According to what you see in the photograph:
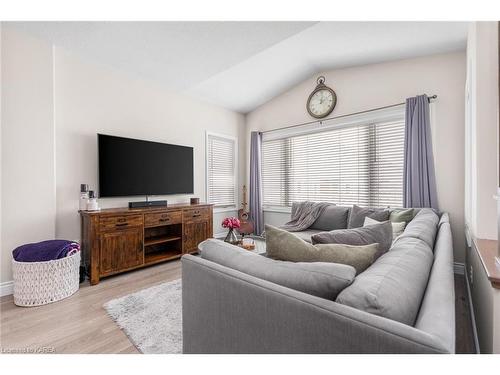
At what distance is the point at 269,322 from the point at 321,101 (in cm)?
385

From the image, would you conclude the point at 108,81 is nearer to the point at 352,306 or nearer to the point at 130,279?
the point at 130,279

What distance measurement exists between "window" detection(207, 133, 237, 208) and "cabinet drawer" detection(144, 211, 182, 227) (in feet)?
3.59

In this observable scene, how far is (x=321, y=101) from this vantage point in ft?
13.3

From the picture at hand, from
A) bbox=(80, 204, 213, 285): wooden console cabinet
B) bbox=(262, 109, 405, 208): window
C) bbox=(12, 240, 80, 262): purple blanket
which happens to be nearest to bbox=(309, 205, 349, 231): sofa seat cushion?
bbox=(262, 109, 405, 208): window

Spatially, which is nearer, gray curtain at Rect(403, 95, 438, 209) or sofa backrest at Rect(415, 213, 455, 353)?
sofa backrest at Rect(415, 213, 455, 353)

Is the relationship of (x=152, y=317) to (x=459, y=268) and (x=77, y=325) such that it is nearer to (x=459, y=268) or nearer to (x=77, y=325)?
(x=77, y=325)

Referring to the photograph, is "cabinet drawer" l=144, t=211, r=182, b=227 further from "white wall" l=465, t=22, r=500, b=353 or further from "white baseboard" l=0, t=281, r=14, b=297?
"white wall" l=465, t=22, r=500, b=353

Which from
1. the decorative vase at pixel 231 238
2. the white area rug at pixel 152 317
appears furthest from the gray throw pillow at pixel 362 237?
the decorative vase at pixel 231 238

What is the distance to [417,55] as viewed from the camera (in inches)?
125

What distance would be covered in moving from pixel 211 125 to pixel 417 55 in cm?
320

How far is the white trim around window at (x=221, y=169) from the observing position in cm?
446

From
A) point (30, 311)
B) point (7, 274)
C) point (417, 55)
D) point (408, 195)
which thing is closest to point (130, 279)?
point (30, 311)

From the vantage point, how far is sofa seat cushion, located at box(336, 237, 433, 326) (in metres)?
0.72

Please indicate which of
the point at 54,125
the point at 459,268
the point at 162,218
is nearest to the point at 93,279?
the point at 162,218
